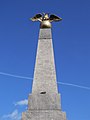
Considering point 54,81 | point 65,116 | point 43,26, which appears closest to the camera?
point 65,116

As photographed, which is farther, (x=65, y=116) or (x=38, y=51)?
(x=38, y=51)

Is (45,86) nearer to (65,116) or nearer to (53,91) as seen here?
(53,91)

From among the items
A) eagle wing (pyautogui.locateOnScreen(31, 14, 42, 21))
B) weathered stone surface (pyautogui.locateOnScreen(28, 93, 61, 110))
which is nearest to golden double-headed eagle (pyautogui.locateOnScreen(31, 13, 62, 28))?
eagle wing (pyautogui.locateOnScreen(31, 14, 42, 21))

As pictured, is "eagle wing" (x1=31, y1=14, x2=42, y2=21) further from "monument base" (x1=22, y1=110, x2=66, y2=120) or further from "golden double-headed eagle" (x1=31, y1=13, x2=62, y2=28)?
"monument base" (x1=22, y1=110, x2=66, y2=120)

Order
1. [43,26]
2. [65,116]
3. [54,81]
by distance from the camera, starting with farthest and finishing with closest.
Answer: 1. [43,26]
2. [54,81]
3. [65,116]

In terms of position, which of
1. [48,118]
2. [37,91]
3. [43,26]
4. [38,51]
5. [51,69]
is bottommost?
[48,118]

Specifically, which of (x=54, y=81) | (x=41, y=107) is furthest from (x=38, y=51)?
(x=41, y=107)

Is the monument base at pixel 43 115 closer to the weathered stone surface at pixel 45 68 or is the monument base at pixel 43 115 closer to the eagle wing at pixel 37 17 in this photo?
the weathered stone surface at pixel 45 68

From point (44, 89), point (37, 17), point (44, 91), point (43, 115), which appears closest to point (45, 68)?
point (44, 89)

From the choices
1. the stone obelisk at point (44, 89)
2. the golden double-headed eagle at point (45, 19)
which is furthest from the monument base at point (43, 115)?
the golden double-headed eagle at point (45, 19)

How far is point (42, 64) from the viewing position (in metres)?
14.8

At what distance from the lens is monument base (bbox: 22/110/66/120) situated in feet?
44.0

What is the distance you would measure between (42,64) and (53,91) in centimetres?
159

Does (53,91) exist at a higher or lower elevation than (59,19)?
lower
